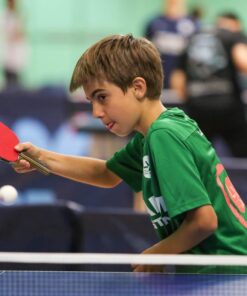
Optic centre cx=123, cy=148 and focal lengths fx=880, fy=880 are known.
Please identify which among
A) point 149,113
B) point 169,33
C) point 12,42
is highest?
point 149,113

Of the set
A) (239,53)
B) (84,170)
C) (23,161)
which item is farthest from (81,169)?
(239,53)

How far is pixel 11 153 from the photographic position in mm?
3043

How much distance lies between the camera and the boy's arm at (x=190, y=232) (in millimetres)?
2631

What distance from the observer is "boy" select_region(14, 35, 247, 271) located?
8.68ft

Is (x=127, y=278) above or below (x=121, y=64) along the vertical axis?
below

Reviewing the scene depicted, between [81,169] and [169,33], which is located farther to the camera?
[169,33]

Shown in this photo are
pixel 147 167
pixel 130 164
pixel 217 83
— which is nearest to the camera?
pixel 147 167

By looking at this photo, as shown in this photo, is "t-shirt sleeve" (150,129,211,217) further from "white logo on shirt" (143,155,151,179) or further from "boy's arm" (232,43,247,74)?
"boy's arm" (232,43,247,74)

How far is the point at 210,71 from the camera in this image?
7.01 meters

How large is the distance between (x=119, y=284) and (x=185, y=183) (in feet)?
1.20

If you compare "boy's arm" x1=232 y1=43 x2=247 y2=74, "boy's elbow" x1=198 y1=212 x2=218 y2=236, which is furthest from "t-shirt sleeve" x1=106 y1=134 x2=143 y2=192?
"boy's arm" x1=232 y1=43 x2=247 y2=74

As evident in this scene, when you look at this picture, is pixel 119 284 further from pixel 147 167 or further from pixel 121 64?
pixel 121 64

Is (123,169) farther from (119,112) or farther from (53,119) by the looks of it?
(53,119)

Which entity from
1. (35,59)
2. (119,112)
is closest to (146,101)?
(119,112)
